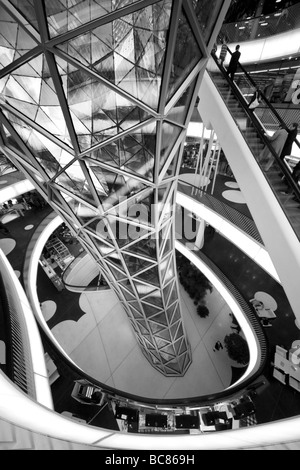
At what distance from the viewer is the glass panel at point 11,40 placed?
3.46 metres

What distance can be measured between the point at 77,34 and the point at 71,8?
1.06ft

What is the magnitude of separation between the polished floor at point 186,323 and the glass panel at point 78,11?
12810mm

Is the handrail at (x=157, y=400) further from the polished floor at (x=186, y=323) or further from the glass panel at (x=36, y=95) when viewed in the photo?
the glass panel at (x=36, y=95)

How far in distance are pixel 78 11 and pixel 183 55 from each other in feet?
6.37

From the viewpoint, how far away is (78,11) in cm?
331

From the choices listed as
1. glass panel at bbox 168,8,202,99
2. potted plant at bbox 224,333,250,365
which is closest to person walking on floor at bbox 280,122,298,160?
glass panel at bbox 168,8,202,99

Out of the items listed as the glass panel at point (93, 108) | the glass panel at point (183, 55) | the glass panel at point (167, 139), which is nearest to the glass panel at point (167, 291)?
the glass panel at point (167, 139)

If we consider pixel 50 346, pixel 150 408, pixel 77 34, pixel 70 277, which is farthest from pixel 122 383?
pixel 77 34

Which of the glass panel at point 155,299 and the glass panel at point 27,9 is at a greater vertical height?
the glass panel at point 27,9

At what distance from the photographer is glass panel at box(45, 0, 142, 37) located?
326 centimetres

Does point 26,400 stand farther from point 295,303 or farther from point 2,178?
point 2,178

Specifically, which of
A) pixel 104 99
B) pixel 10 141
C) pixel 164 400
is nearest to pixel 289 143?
pixel 104 99

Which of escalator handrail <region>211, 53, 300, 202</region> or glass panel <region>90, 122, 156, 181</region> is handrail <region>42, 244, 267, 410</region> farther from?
glass panel <region>90, 122, 156, 181</region>

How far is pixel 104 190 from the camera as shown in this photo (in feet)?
21.4
